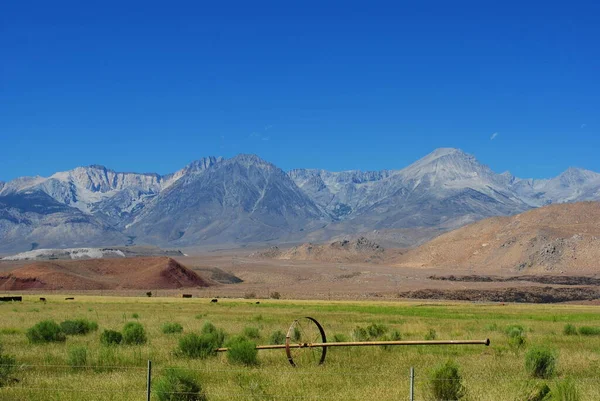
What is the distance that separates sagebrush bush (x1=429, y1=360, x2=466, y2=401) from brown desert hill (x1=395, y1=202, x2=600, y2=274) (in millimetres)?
122696

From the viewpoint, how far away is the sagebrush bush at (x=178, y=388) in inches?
571

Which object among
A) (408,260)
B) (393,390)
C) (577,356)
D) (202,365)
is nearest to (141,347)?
(202,365)

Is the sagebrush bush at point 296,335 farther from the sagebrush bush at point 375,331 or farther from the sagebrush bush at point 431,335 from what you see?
the sagebrush bush at point 431,335

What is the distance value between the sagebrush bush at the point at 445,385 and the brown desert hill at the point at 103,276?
10098cm

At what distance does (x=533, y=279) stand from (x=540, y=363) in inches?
4232

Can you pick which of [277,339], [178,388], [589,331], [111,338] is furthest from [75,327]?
[589,331]

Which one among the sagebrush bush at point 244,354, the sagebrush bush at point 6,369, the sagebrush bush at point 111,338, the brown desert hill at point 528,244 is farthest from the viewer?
the brown desert hill at point 528,244

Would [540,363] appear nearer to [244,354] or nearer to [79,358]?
[244,354]

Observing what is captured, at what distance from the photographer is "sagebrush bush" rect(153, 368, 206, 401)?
1450cm

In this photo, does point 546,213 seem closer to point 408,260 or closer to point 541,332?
point 408,260

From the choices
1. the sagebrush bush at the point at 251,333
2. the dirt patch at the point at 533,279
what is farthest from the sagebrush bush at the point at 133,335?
the dirt patch at the point at 533,279

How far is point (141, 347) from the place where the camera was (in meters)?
24.6

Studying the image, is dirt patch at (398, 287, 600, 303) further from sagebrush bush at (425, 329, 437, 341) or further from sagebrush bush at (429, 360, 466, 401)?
sagebrush bush at (429, 360, 466, 401)

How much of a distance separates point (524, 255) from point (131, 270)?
79.2m
